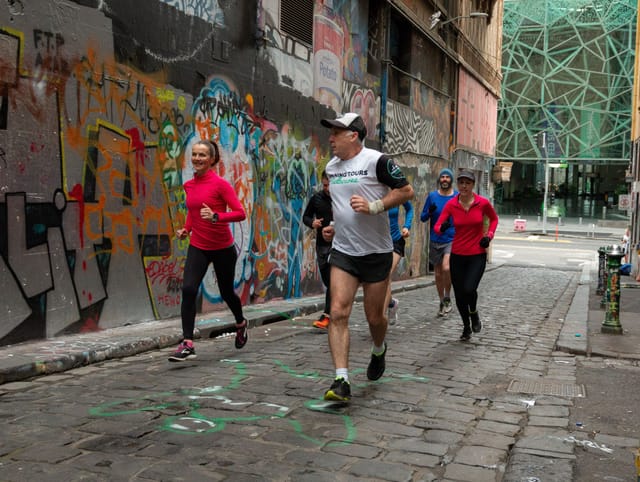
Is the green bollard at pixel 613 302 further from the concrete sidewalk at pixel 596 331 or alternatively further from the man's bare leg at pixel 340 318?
the man's bare leg at pixel 340 318

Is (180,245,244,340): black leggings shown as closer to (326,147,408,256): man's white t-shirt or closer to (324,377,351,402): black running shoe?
(326,147,408,256): man's white t-shirt

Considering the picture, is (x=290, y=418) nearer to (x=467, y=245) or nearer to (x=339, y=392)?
(x=339, y=392)

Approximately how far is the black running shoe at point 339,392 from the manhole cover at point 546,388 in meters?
1.54

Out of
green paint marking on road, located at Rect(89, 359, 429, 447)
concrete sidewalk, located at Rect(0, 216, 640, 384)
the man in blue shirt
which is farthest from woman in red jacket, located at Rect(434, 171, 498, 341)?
green paint marking on road, located at Rect(89, 359, 429, 447)

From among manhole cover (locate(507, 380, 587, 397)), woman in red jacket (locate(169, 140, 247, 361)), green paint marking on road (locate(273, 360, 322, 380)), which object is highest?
woman in red jacket (locate(169, 140, 247, 361))

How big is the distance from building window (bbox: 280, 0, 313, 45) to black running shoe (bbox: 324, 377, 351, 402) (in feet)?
24.6

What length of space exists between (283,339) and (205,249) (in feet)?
6.07

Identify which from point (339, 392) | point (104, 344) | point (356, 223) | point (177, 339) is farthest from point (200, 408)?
point (177, 339)

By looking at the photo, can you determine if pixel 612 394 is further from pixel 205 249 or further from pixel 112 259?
pixel 112 259

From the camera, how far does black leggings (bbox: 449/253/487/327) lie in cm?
793

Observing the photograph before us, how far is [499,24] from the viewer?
2955cm

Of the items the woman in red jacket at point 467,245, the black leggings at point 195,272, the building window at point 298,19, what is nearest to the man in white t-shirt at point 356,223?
the black leggings at point 195,272

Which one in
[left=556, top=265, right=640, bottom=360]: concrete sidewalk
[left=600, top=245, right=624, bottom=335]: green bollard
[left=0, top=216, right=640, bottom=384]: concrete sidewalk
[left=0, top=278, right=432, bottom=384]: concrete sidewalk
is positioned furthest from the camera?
[left=600, top=245, right=624, bottom=335]: green bollard

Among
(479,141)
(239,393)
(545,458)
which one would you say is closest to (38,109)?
(239,393)
